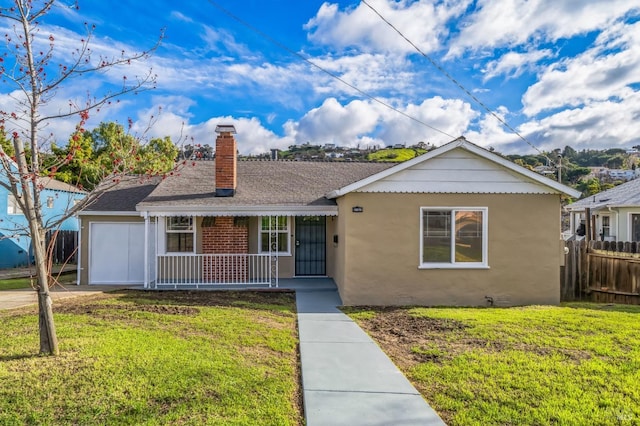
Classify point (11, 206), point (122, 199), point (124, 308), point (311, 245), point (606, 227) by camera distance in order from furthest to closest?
1. point (606, 227)
2. point (11, 206)
3. point (311, 245)
4. point (122, 199)
5. point (124, 308)

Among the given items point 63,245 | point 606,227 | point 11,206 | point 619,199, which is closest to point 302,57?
point 63,245

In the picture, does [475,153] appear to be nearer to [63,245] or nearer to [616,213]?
[616,213]

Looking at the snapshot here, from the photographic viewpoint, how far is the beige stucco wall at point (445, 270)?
9.68 m

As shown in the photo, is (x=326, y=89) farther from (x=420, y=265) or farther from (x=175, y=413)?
(x=175, y=413)

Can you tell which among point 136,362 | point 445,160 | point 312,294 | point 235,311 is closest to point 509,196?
point 445,160

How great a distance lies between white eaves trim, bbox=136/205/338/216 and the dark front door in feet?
4.63

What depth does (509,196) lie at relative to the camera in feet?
32.4

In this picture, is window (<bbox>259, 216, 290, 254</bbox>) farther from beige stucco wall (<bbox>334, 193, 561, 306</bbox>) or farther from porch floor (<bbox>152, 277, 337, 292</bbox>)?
beige stucco wall (<bbox>334, 193, 561, 306</bbox>)

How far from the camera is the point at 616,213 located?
71.4ft

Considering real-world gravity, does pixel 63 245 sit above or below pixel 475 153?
below

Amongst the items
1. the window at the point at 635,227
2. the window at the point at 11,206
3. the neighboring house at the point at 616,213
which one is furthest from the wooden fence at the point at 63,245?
the window at the point at 635,227

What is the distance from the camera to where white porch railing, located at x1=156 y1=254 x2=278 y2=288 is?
1231 centimetres

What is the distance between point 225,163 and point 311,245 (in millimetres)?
3916

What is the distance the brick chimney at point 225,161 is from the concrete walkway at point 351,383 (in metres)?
6.39
